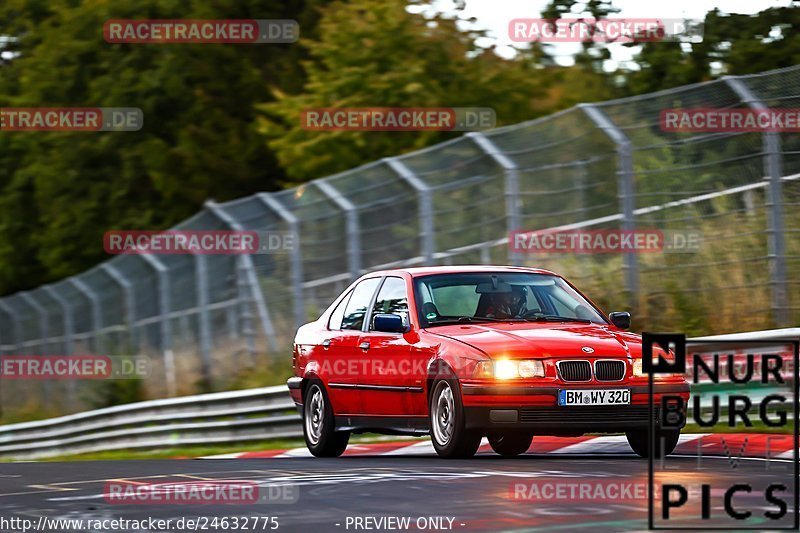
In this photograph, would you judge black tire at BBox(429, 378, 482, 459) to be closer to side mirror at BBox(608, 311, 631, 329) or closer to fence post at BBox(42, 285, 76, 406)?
side mirror at BBox(608, 311, 631, 329)

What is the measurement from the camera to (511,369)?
11.5 metres

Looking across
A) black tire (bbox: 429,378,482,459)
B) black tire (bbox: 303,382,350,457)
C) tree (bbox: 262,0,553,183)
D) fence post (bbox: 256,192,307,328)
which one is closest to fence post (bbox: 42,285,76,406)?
tree (bbox: 262,0,553,183)

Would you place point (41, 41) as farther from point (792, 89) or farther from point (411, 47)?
point (792, 89)

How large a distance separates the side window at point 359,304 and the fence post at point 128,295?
13385 millimetres

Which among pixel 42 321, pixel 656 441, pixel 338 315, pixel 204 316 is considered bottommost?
pixel 42 321

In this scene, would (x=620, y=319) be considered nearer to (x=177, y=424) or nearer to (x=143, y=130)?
(x=177, y=424)

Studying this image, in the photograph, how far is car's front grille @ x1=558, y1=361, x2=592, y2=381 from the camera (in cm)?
1155

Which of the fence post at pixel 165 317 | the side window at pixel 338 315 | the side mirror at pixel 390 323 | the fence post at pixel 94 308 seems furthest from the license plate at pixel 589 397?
the fence post at pixel 94 308

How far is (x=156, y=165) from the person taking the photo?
4353 cm

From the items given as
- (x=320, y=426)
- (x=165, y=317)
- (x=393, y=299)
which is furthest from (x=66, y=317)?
(x=393, y=299)

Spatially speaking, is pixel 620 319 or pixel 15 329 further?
pixel 15 329

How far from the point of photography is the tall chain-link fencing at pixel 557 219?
50.0 ft

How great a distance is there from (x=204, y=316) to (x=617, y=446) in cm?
1210

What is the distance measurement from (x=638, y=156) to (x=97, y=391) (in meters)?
17.2
